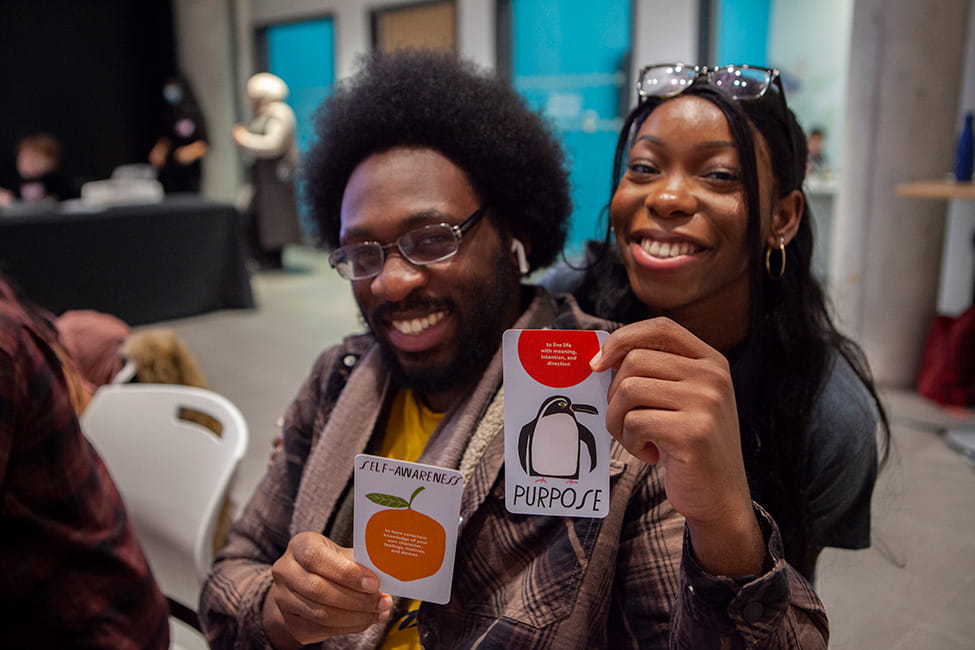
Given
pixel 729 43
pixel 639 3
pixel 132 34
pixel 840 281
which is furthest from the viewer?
pixel 132 34

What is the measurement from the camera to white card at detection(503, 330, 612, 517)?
74 cm

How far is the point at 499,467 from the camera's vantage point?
1.01m

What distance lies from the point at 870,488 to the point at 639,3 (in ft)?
19.6

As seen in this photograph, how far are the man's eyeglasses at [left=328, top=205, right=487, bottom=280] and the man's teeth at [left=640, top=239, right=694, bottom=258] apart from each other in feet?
0.94

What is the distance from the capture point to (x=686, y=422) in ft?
2.28

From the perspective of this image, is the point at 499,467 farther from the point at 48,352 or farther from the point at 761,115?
the point at 48,352

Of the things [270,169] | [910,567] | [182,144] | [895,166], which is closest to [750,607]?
[910,567]

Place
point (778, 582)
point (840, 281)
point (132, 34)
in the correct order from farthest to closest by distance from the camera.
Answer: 1. point (132, 34)
2. point (840, 281)
3. point (778, 582)

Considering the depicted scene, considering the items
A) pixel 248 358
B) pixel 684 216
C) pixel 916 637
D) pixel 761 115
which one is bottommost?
pixel 248 358

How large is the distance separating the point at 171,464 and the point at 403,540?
3.55ft

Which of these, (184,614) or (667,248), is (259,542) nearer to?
(184,614)

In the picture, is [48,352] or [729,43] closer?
[48,352]

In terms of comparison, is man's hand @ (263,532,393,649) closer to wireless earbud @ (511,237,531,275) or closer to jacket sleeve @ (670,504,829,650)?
jacket sleeve @ (670,504,829,650)

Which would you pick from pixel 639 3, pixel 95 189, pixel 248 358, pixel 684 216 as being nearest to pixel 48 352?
pixel 684 216
